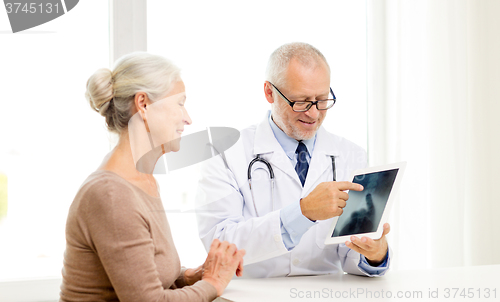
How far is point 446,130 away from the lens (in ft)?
7.30

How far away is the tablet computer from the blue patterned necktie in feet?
1.12

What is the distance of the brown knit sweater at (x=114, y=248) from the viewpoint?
2.96 feet

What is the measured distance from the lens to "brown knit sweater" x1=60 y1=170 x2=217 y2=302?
901 mm

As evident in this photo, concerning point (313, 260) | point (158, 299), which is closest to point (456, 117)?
point (313, 260)

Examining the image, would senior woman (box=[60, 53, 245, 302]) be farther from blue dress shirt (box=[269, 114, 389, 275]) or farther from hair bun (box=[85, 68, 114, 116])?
blue dress shirt (box=[269, 114, 389, 275])

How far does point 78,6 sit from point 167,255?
1400 millimetres

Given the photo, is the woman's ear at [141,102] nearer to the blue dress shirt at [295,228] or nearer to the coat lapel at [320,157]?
the blue dress shirt at [295,228]

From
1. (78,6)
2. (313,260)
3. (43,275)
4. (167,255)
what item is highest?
(78,6)

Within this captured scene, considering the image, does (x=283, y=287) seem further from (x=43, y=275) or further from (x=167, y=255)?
(x=43, y=275)

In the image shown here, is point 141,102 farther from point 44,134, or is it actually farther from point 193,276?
point 44,134

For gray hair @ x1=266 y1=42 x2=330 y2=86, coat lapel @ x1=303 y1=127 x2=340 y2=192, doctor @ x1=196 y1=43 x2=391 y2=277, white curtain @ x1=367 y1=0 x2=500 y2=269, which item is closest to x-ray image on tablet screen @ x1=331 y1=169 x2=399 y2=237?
doctor @ x1=196 y1=43 x2=391 y2=277

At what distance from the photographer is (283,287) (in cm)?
120

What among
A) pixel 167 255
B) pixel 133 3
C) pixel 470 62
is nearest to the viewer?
pixel 167 255

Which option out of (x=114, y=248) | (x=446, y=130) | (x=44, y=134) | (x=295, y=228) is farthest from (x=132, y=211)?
(x=446, y=130)
